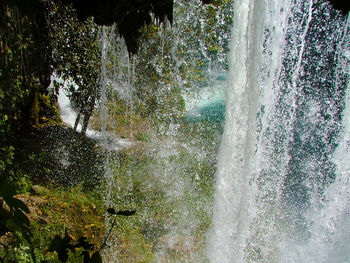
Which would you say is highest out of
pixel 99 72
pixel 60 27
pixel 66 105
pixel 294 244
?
pixel 60 27

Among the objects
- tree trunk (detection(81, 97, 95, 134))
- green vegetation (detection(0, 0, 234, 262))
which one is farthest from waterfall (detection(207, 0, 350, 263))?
tree trunk (detection(81, 97, 95, 134))

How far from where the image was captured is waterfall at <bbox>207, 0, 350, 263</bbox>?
142 inches

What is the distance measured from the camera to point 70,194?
463 centimetres

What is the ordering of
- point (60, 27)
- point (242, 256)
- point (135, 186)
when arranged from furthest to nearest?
point (135, 186) < point (60, 27) < point (242, 256)

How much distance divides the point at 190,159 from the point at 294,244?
2.41 metres

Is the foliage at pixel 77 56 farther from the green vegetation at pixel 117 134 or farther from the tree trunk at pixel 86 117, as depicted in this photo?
the tree trunk at pixel 86 117

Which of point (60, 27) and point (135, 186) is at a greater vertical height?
point (60, 27)

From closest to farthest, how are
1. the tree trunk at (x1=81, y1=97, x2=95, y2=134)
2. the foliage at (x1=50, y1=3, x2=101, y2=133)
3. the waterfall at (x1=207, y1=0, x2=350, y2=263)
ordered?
the waterfall at (x1=207, y1=0, x2=350, y2=263) → the foliage at (x1=50, y1=3, x2=101, y2=133) → the tree trunk at (x1=81, y1=97, x2=95, y2=134)

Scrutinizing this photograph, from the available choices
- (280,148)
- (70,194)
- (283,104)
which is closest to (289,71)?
(283,104)

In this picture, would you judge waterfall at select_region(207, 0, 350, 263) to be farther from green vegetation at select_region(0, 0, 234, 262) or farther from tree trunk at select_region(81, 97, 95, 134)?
tree trunk at select_region(81, 97, 95, 134)

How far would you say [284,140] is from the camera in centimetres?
555

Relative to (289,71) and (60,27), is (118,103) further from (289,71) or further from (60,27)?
(289,71)

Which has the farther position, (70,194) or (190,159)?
(190,159)

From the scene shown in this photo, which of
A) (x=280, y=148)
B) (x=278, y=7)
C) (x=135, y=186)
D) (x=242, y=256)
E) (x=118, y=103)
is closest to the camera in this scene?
(x=242, y=256)
